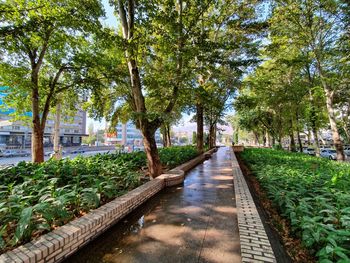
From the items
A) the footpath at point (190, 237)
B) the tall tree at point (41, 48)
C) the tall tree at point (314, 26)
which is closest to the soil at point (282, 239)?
the footpath at point (190, 237)

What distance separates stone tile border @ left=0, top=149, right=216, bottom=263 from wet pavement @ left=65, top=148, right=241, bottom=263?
130 mm

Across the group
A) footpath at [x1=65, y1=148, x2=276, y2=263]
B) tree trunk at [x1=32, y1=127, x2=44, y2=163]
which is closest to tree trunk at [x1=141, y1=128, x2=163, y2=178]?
footpath at [x1=65, y1=148, x2=276, y2=263]

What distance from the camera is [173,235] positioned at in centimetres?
308

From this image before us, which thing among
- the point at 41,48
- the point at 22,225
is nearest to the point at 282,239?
the point at 22,225

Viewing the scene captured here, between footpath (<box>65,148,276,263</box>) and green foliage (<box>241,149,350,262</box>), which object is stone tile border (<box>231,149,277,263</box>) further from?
green foliage (<box>241,149,350,262</box>)

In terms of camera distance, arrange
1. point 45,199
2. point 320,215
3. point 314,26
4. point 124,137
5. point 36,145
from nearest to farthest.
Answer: point 320,215, point 45,199, point 36,145, point 314,26, point 124,137

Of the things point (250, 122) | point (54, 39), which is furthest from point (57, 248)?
point (250, 122)

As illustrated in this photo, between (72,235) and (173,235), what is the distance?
156 centimetres

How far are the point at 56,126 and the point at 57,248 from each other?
37.4 ft

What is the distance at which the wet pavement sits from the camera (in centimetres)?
255

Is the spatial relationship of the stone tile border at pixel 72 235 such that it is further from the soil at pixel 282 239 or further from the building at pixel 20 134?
the building at pixel 20 134

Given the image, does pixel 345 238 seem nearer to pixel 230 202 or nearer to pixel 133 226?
pixel 230 202

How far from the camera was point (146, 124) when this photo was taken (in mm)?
6375

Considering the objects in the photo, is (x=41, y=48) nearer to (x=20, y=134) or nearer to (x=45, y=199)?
(x=45, y=199)
